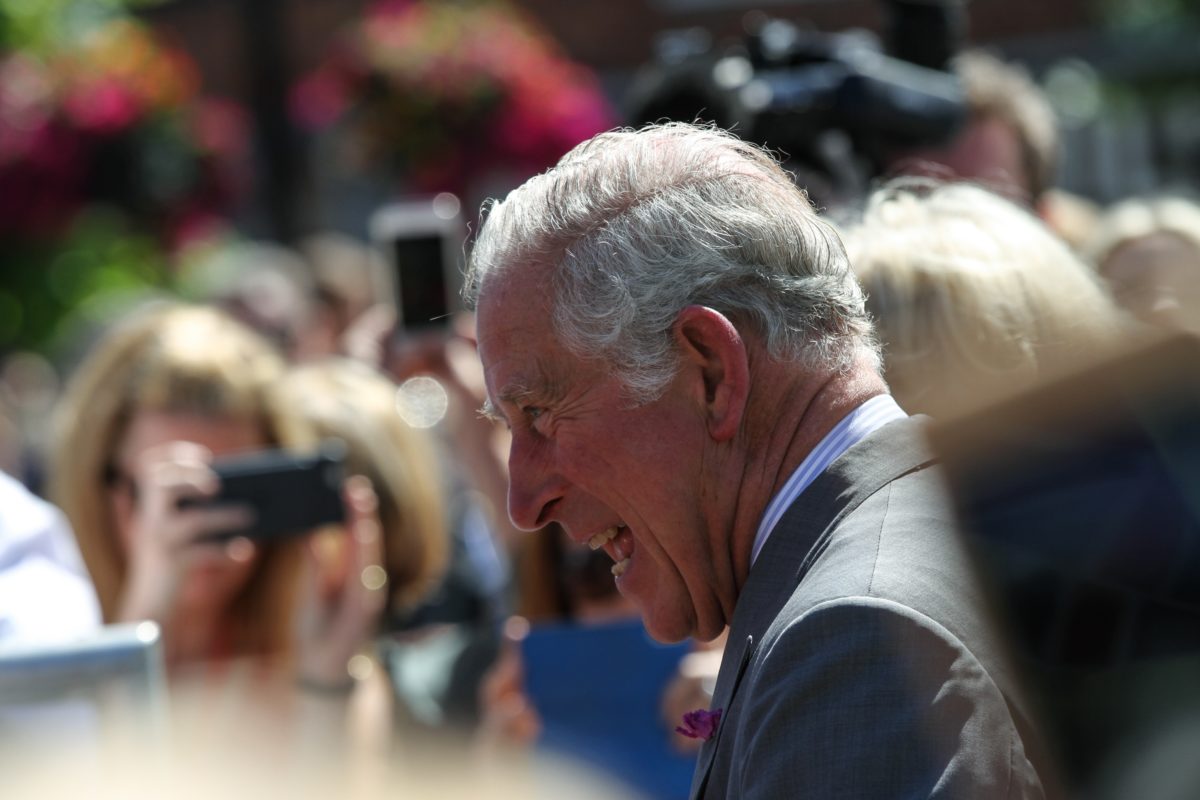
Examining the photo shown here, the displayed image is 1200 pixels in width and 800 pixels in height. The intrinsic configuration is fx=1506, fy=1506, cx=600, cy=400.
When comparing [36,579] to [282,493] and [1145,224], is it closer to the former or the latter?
[282,493]

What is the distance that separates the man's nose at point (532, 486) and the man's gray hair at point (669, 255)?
0.16 metres

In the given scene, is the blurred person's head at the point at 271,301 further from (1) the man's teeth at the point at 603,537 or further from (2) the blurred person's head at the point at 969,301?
(1) the man's teeth at the point at 603,537

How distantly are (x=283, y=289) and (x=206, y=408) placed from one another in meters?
3.58

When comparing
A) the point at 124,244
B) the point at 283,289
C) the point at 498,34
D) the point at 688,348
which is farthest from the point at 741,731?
the point at 124,244

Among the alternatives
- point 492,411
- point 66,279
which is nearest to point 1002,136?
point 492,411

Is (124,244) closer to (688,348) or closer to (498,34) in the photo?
(498,34)

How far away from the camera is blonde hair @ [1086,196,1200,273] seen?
11.7 ft

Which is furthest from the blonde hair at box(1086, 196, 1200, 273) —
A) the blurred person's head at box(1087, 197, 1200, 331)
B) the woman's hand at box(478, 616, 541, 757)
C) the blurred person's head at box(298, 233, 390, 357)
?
the blurred person's head at box(298, 233, 390, 357)

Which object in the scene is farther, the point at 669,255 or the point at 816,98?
the point at 816,98

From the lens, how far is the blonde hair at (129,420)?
343 centimetres

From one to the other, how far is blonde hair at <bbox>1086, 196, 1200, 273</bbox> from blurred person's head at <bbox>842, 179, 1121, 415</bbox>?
1.29 meters

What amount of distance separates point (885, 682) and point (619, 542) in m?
0.51

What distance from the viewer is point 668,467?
5.49 ft

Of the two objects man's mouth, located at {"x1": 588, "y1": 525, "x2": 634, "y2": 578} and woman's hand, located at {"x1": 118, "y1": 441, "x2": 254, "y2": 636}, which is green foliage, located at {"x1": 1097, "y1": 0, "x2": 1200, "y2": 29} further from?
man's mouth, located at {"x1": 588, "y1": 525, "x2": 634, "y2": 578}
